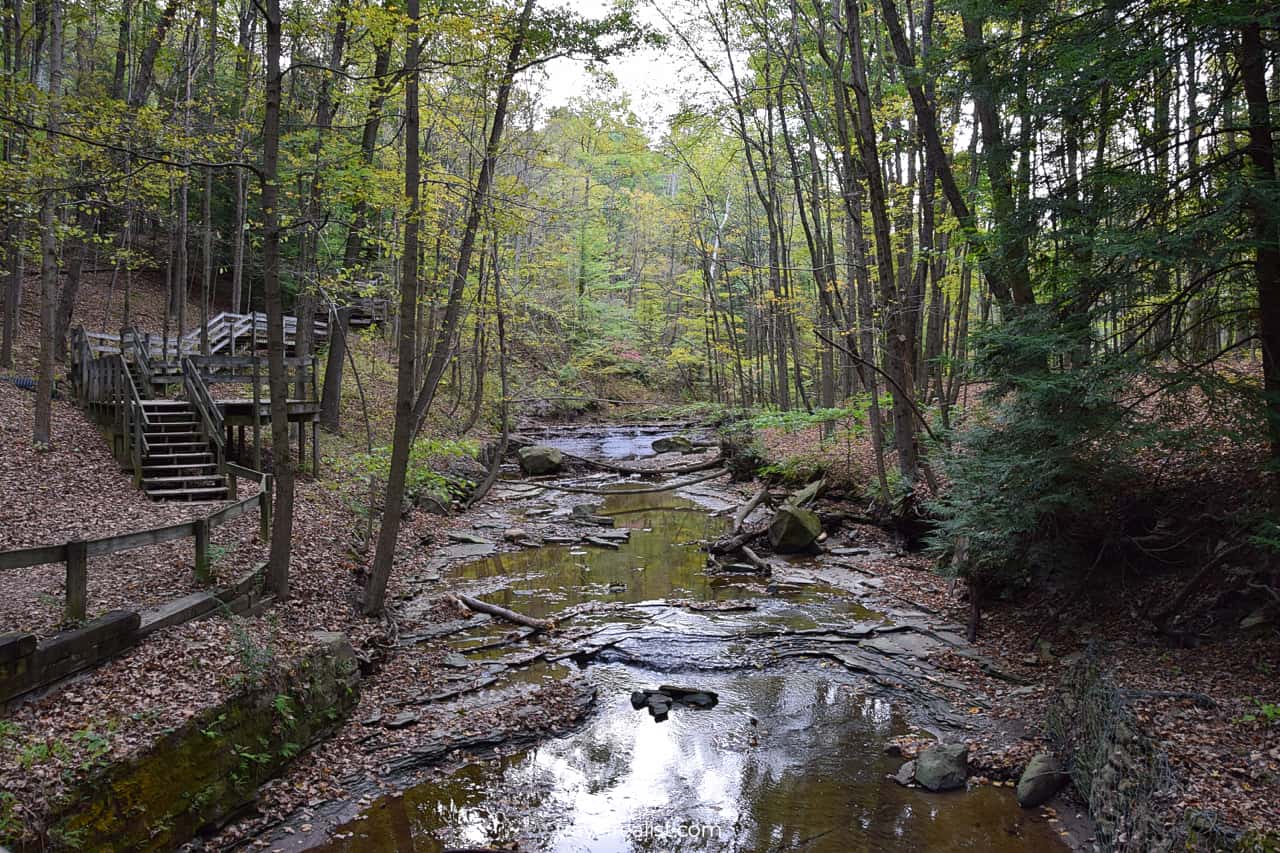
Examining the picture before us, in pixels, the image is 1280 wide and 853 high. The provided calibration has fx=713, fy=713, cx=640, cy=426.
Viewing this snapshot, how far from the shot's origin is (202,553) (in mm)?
8039

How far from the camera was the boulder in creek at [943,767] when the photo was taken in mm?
6199

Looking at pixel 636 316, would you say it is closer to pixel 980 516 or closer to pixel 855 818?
pixel 980 516

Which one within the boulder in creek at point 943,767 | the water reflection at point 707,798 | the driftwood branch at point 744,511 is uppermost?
the driftwood branch at point 744,511

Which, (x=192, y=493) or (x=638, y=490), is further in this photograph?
(x=638, y=490)

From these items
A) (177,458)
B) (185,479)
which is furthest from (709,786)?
(177,458)

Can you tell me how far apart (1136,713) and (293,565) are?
10.0 m

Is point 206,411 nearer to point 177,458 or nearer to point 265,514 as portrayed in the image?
point 177,458

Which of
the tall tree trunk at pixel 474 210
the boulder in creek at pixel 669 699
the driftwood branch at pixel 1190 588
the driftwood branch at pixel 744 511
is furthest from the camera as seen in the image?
the driftwood branch at pixel 744 511

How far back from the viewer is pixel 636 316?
142 ft

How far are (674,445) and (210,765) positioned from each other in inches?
932

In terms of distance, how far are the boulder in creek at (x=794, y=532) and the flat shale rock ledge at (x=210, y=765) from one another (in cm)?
902

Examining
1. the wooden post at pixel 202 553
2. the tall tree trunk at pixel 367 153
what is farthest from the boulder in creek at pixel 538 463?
the wooden post at pixel 202 553

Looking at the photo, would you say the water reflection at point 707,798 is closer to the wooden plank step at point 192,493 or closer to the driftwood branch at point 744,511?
the driftwood branch at point 744,511

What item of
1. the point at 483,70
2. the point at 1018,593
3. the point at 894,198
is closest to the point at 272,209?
the point at 483,70
